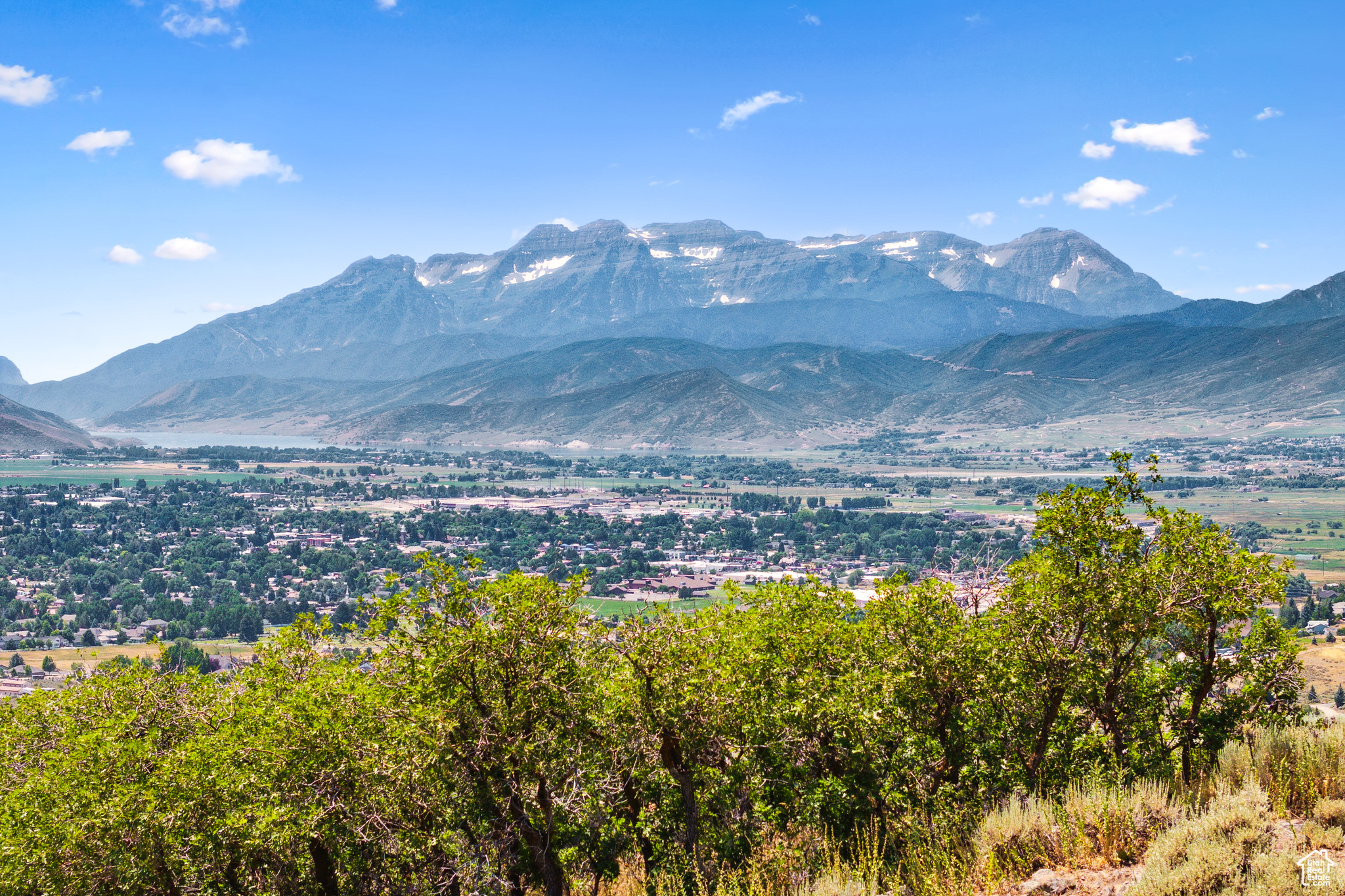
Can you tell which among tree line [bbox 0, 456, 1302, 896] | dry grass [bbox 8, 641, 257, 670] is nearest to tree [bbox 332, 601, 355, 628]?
dry grass [bbox 8, 641, 257, 670]

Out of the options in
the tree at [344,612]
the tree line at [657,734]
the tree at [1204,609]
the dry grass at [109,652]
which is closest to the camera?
the tree at [1204,609]

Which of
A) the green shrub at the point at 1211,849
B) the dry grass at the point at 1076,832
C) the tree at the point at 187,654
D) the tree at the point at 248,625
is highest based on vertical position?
the green shrub at the point at 1211,849

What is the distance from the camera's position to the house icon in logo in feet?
32.6

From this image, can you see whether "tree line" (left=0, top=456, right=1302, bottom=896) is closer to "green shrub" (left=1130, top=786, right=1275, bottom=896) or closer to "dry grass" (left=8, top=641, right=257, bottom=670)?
"green shrub" (left=1130, top=786, right=1275, bottom=896)

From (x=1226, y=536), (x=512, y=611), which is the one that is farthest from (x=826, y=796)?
(x=1226, y=536)

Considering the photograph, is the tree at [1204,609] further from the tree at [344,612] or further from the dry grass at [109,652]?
the tree at [344,612]

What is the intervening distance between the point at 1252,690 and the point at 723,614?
9270 mm

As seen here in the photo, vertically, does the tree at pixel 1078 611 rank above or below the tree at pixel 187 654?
above

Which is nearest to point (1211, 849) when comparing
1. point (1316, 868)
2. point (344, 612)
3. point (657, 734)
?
point (1316, 868)

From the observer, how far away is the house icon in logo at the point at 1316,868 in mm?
9930

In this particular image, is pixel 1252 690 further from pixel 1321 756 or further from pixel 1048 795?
pixel 1048 795

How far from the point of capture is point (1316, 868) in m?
10.3

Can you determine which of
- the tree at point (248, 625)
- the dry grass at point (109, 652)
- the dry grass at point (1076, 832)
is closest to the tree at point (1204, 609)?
the dry grass at point (1076, 832)

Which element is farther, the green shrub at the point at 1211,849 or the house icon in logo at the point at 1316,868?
the green shrub at the point at 1211,849
